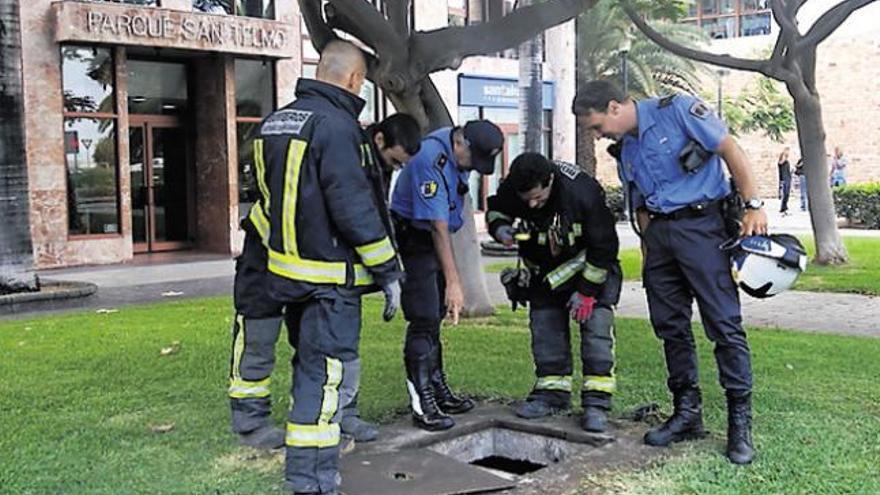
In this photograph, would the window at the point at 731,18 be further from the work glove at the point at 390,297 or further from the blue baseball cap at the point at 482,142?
the work glove at the point at 390,297

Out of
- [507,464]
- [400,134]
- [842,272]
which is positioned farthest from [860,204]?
[400,134]

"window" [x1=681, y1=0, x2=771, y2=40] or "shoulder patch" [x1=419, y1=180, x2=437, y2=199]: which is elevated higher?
"window" [x1=681, y1=0, x2=771, y2=40]

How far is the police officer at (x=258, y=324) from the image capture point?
5035 mm

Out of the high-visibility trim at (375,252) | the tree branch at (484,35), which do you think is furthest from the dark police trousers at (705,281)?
the tree branch at (484,35)

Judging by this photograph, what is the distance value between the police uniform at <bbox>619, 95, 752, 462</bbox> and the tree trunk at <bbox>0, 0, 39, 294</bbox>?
8.51m

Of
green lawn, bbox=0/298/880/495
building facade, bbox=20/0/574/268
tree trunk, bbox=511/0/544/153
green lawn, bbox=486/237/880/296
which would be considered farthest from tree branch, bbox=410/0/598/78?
building facade, bbox=20/0/574/268

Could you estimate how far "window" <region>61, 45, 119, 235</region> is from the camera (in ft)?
52.3

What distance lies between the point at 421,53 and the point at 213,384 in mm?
3830

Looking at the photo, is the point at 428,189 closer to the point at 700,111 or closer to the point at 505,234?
the point at 505,234

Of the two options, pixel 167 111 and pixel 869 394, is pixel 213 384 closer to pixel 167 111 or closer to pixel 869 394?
pixel 869 394

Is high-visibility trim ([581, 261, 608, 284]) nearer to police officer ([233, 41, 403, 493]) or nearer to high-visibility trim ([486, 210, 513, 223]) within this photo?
high-visibility trim ([486, 210, 513, 223])

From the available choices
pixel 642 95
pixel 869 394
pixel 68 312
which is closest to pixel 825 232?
pixel 869 394

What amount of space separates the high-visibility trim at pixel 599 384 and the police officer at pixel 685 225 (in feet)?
1.32

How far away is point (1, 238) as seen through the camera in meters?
11.4
